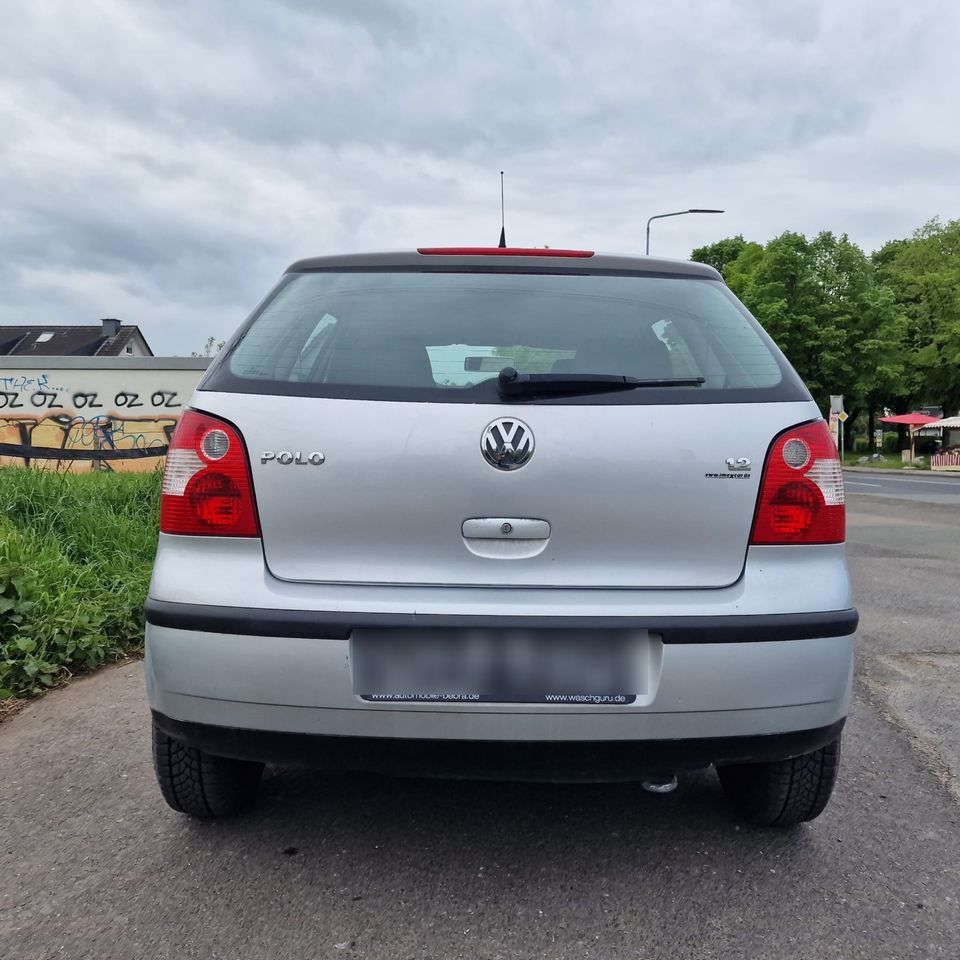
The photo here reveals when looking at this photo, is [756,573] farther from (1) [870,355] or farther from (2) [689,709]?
(1) [870,355]

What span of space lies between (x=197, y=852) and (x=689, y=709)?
1409mm

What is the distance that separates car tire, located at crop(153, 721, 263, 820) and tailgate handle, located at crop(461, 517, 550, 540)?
97 centimetres

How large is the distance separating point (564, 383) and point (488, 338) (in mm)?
304

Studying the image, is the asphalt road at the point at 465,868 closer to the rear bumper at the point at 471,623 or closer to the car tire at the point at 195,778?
the car tire at the point at 195,778

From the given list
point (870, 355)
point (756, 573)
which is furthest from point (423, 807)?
point (870, 355)

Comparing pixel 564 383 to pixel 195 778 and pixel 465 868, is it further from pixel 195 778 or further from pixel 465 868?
pixel 195 778

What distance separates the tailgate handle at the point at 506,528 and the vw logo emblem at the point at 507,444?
0.12 metres

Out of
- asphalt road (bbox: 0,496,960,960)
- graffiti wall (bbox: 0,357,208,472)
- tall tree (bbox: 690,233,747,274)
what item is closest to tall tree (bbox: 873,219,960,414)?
tall tree (bbox: 690,233,747,274)

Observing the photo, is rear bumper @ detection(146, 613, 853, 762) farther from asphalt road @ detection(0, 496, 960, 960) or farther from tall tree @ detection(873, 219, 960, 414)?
tall tree @ detection(873, 219, 960, 414)

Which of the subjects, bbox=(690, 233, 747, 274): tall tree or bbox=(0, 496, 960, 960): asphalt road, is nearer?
bbox=(0, 496, 960, 960): asphalt road

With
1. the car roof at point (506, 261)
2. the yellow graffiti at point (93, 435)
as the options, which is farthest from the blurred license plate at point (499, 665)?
the yellow graffiti at point (93, 435)

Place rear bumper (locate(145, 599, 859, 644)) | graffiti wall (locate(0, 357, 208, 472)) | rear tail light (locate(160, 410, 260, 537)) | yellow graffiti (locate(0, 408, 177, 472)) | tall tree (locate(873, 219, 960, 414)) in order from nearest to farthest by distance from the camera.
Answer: rear bumper (locate(145, 599, 859, 644))
rear tail light (locate(160, 410, 260, 537))
yellow graffiti (locate(0, 408, 177, 472))
graffiti wall (locate(0, 357, 208, 472))
tall tree (locate(873, 219, 960, 414))

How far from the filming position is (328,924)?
2168 millimetres

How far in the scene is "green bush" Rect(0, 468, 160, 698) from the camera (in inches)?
171
